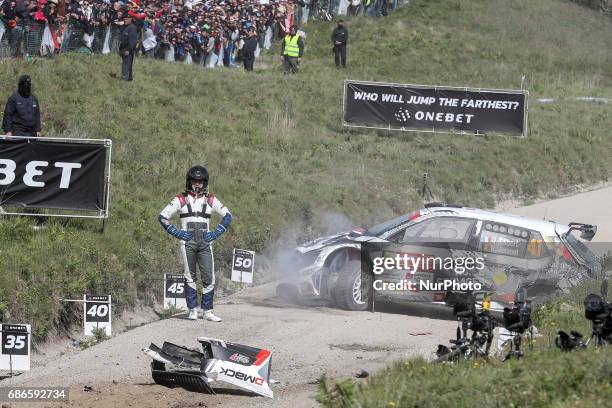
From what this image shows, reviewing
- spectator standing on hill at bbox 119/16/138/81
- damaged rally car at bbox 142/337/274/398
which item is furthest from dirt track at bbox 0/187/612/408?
spectator standing on hill at bbox 119/16/138/81

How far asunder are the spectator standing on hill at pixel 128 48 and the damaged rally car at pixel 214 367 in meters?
17.0

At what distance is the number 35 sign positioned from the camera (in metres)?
12.1

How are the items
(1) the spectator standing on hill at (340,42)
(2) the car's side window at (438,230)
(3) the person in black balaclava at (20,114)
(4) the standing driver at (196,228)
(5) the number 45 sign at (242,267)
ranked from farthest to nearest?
(1) the spectator standing on hill at (340,42), (3) the person in black balaclava at (20,114), (5) the number 45 sign at (242,267), (2) the car's side window at (438,230), (4) the standing driver at (196,228)

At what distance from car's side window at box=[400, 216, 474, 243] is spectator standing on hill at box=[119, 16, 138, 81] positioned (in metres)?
13.8

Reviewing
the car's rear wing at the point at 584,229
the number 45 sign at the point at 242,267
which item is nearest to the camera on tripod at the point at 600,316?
the car's rear wing at the point at 584,229

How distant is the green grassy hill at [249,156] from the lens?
15859 mm

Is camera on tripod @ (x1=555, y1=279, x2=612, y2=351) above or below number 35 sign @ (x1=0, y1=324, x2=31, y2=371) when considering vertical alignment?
above

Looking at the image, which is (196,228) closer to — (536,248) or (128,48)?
(536,248)

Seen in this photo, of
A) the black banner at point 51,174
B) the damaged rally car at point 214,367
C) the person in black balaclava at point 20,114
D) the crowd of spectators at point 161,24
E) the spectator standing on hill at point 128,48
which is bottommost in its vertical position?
the damaged rally car at point 214,367

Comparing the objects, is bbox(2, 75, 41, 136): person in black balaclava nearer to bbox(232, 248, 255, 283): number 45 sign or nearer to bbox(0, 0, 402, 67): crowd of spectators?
bbox(232, 248, 255, 283): number 45 sign

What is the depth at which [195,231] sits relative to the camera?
1498 cm

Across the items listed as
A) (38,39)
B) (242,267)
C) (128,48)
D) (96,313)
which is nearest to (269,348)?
(96,313)

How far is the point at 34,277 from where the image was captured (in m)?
14.6

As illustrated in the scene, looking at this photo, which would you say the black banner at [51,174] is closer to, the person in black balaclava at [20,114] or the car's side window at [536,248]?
the person in black balaclava at [20,114]
